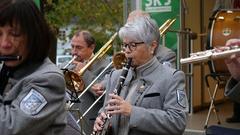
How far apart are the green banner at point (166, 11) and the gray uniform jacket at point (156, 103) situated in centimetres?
405

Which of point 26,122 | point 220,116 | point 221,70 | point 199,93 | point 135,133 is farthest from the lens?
point 199,93

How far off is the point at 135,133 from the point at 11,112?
4.84 feet

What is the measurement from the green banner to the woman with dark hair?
542cm

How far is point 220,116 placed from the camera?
8.87 meters

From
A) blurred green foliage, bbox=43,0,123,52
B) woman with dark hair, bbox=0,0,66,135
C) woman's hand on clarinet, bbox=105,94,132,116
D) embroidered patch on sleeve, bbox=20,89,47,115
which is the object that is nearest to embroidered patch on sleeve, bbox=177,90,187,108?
woman's hand on clarinet, bbox=105,94,132,116

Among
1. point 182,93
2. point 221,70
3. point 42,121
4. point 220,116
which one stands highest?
point 42,121

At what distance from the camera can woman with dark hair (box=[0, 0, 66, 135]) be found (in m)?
2.12

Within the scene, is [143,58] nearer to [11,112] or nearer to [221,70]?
[11,112]

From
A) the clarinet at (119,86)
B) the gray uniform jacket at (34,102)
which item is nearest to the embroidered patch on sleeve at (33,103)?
the gray uniform jacket at (34,102)

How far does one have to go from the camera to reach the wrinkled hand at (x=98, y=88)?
5402mm

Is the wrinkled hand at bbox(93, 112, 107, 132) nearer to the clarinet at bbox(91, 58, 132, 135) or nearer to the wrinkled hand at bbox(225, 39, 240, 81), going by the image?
the clarinet at bbox(91, 58, 132, 135)

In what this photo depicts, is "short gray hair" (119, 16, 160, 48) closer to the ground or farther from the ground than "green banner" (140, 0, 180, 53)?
farther from the ground

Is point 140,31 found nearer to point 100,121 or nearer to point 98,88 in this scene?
point 100,121

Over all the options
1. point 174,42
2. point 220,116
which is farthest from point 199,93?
point 174,42
